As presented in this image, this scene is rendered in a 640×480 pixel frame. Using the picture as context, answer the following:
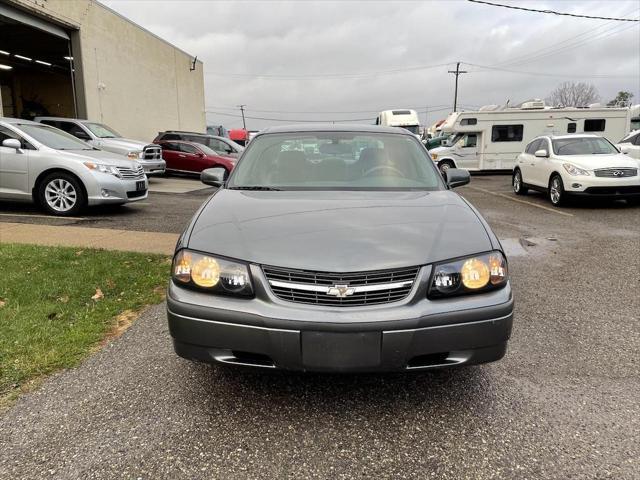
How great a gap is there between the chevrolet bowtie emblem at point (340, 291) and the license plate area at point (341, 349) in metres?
0.18

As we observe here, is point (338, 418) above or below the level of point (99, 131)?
below

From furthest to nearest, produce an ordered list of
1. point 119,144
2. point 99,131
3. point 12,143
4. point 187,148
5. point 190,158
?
1. point 187,148
2. point 190,158
3. point 99,131
4. point 119,144
5. point 12,143

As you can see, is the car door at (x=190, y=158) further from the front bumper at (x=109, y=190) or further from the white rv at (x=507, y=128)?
the white rv at (x=507, y=128)

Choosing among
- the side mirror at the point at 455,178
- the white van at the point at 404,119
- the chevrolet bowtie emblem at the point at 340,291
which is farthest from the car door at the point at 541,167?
the white van at the point at 404,119

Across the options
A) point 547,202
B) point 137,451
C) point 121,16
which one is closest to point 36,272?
point 137,451

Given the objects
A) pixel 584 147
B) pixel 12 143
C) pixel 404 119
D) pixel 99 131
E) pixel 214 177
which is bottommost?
pixel 214 177

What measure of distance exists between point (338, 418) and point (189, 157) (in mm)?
16158

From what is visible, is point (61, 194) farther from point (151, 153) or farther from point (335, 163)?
point (151, 153)

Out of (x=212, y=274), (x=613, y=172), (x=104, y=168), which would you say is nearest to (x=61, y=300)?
(x=212, y=274)

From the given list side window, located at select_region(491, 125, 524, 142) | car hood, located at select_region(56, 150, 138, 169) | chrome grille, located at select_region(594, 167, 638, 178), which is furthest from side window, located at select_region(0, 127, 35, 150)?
side window, located at select_region(491, 125, 524, 142)

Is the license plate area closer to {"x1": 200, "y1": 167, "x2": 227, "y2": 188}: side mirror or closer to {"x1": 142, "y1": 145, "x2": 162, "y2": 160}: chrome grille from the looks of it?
{"x1": 200, "y1": 167, "x2": 227, "y2": 188}: side mirror

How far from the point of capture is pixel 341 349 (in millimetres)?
2232

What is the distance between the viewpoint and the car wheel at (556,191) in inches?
424

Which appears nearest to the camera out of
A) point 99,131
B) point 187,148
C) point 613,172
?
point 613,172
